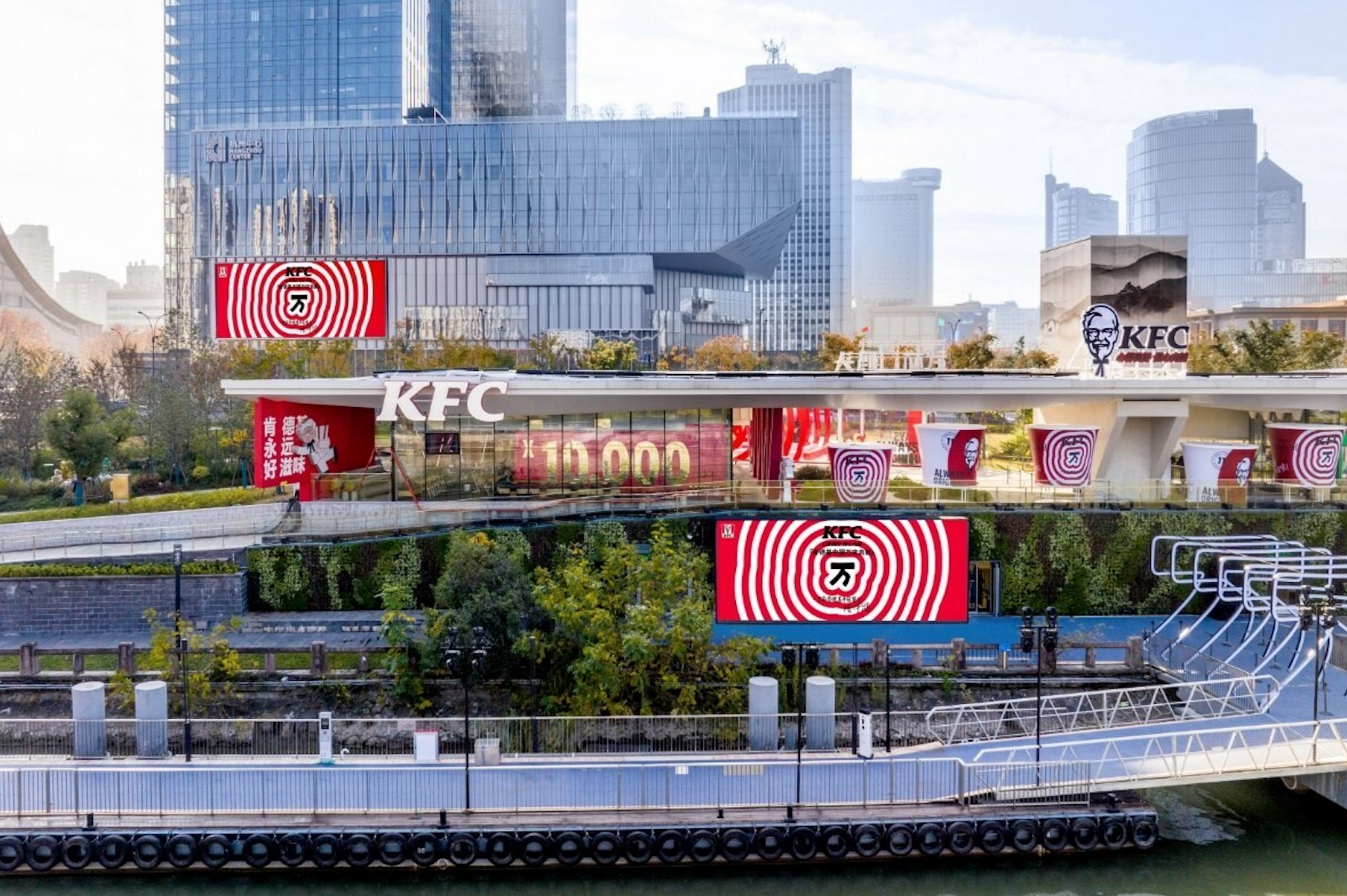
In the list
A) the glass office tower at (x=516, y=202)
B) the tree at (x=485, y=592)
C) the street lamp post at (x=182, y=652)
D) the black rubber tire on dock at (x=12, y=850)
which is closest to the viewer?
the black rubber tire on dock at (x=12, y=850)

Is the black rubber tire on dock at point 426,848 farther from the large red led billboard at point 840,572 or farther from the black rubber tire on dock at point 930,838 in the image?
the large red led billboard at point 840,572

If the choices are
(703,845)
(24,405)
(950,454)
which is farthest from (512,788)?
(24,405)

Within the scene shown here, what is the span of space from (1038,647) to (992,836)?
591 cm

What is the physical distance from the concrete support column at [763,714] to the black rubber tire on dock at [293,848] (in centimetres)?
958

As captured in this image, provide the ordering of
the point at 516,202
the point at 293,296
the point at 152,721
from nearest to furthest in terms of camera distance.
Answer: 1. the point at 152,721
2. the point at 293,296
3. the point at 516,202

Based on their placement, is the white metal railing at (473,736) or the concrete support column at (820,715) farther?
the concrete support column at (820,715)

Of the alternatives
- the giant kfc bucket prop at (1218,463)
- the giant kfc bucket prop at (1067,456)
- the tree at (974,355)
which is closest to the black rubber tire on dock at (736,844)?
the giant kfc bucket prop at (1067,456)

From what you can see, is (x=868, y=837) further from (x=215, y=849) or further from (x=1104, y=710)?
(x=215, y=849)

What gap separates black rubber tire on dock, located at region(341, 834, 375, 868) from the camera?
21.9 metres

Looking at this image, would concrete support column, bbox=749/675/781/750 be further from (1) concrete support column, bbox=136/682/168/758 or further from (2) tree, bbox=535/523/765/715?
(1) concrete support column, bbox=136/682/168/758

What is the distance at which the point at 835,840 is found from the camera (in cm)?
2222

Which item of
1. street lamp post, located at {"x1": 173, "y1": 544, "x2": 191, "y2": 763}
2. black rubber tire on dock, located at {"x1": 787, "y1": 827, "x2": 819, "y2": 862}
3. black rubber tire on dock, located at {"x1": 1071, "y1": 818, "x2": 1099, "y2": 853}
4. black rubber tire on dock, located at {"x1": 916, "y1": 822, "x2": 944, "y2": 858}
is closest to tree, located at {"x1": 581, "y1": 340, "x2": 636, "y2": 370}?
street lamp post, located at {"x1": 173, "y1": 544, "x2": 191, "y2": 763}

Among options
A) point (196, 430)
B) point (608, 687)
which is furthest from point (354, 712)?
point (196, 430)

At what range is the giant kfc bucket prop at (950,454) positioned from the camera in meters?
37.6
